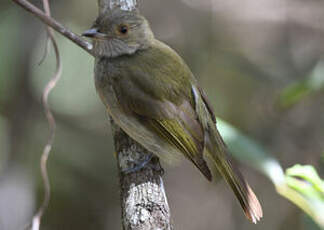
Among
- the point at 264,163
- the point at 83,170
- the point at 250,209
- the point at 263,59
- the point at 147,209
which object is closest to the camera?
the point at 147,209

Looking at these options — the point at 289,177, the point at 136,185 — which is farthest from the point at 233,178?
the point at 289,177

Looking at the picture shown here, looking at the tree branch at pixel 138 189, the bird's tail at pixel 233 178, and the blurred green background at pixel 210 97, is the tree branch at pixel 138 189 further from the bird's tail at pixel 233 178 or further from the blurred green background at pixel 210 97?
the blurred green background at pixel 210 97

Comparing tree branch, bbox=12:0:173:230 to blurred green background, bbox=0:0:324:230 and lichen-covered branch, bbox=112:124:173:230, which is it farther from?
blurred green background, bbox=0:0:324:230

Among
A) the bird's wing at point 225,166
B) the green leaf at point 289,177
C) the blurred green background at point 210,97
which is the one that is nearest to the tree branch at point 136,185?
the bird's wing at point 225,166

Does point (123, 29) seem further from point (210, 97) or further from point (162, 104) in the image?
point (210, 97)

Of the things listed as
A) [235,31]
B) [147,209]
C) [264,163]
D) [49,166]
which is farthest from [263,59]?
[147,209]

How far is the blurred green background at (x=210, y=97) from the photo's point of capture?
5.27 m

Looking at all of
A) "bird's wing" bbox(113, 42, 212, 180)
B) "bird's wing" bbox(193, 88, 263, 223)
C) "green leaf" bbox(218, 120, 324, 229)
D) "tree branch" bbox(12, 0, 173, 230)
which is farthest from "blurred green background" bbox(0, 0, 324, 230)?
"tree branch" bbox(12, 0, 173, 230)

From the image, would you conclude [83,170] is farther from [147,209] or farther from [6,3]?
[147,209]

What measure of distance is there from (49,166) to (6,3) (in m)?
1.68

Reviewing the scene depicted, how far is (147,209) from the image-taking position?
2.97 m

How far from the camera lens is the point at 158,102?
3.59 meters

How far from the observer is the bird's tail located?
3598 mm

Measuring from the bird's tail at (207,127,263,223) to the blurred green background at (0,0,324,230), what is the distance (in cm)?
117
